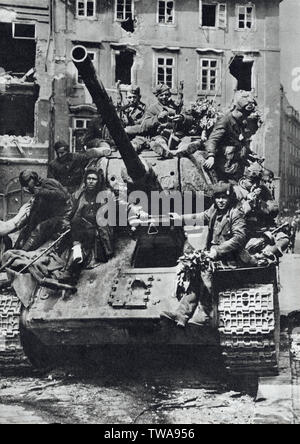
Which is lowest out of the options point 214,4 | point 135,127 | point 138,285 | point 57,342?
point 57,342

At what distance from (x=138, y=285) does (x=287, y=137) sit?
6.14m

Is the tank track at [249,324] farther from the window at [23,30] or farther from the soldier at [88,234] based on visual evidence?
the window at [23,30]

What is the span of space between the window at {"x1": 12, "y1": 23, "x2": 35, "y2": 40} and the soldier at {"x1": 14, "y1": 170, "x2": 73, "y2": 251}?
32.8 feet

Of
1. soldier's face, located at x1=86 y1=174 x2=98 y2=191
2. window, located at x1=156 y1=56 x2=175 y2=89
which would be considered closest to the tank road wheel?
soldier's face, located at x1=86 y1=174 x2=98 y2=191

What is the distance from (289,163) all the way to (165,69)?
3357mm

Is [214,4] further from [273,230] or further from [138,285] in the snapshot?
[138,285]

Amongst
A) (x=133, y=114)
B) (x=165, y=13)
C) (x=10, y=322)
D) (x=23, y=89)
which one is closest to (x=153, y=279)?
(x=10, y=322)

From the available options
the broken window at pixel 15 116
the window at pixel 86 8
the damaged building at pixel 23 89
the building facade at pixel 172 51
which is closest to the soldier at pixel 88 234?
the building facade at pixel 172 51

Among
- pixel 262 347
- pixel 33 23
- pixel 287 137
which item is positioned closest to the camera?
pixel 262 347

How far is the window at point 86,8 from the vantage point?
1408cm

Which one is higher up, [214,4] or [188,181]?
[214,4]

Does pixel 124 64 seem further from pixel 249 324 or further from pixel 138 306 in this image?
pixel 249 324

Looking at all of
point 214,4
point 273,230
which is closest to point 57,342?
point 273,230

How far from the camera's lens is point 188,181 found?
9.45 meters
